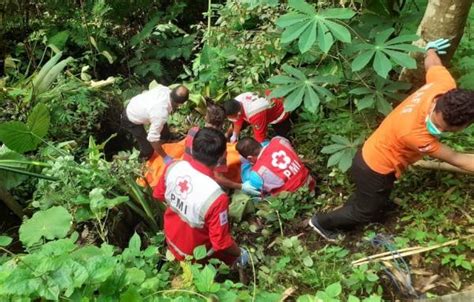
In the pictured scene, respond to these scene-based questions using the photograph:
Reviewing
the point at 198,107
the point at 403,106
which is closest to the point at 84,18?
the point at 198,107

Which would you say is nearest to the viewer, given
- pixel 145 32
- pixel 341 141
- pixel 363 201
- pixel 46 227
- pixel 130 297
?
pixel 130 297

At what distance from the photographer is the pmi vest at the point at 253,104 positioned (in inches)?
175

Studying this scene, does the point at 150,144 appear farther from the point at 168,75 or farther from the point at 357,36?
the point at 357,36

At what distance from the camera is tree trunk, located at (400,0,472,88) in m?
3.10

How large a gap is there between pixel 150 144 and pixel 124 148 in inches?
34.9

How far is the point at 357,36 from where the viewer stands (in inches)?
132

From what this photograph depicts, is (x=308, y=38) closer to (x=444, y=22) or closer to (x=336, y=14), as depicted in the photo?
(x=336, y=14)

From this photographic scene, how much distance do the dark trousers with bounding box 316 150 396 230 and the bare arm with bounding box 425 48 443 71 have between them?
68cm

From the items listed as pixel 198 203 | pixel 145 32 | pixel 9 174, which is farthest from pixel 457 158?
pixel 145 32

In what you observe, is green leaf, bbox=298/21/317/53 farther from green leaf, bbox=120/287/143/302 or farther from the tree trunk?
green leaf, bbox=120/287/143/302

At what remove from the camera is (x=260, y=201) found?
4.02m

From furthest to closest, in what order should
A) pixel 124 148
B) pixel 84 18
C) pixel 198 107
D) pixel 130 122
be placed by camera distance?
pixel 84 18, pixel 124 148, pixel 198 107, pixel 130 122

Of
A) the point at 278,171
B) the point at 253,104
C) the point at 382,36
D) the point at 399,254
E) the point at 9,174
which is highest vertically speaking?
the point at 382,36

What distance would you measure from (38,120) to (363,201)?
2422mm
